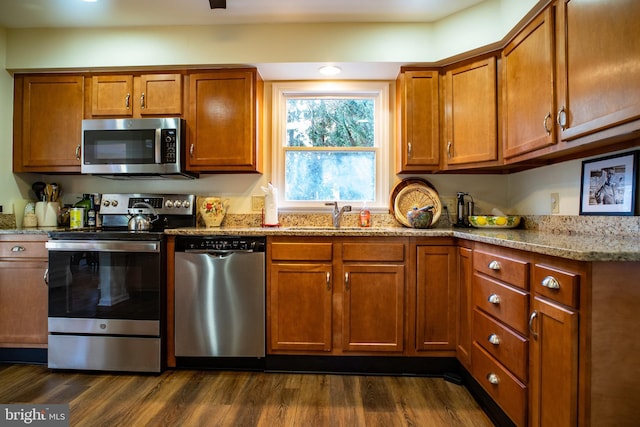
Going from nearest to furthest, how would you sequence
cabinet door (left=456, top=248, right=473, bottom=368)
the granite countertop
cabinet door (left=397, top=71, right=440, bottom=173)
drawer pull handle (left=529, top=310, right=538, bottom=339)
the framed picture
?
the granite countertop < drawer pull handle (left=529, top=310, right=538, bottom=339) < the framed picture < cabinet door (left=456, top=248, right=473, bottom=368) < cabinet door (left=397, top=71, right=440, bottom=173)

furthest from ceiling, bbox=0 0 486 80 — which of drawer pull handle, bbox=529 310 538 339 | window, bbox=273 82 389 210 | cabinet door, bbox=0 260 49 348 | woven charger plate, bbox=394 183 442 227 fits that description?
drawer pull handle, bbox=529 310 538 339

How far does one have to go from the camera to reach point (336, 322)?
2137 mm

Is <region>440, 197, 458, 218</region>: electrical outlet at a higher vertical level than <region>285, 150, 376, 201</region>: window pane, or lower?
lower

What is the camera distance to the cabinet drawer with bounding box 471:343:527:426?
1.38 m

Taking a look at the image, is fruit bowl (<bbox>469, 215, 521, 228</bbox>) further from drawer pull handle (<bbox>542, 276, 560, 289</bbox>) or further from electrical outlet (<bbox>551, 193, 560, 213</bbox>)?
drawer pull handle (<bbox>542, 276, 560, 289</bbox>)

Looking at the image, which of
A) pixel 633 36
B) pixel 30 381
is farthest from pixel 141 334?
pixel 633 36

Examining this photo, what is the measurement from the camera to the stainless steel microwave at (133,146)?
7.84 ft

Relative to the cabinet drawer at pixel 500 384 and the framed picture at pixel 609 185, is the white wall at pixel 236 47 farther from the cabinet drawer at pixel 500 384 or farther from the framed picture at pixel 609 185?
the cabinet drawer at pixel 500 384

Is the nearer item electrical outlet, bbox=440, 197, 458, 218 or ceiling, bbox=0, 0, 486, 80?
ceiling, bbox=0, 0, 486, 80

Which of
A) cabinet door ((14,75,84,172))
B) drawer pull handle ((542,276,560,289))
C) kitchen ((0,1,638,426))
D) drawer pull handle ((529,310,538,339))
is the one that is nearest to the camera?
drawer pull handle ((542,276,560,289))

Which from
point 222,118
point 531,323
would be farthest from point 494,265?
point 222,118

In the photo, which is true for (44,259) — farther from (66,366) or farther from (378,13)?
(378,13)

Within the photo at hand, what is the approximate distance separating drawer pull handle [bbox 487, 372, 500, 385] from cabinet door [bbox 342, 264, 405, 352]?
573 millimetres

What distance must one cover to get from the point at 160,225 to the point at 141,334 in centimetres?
87
